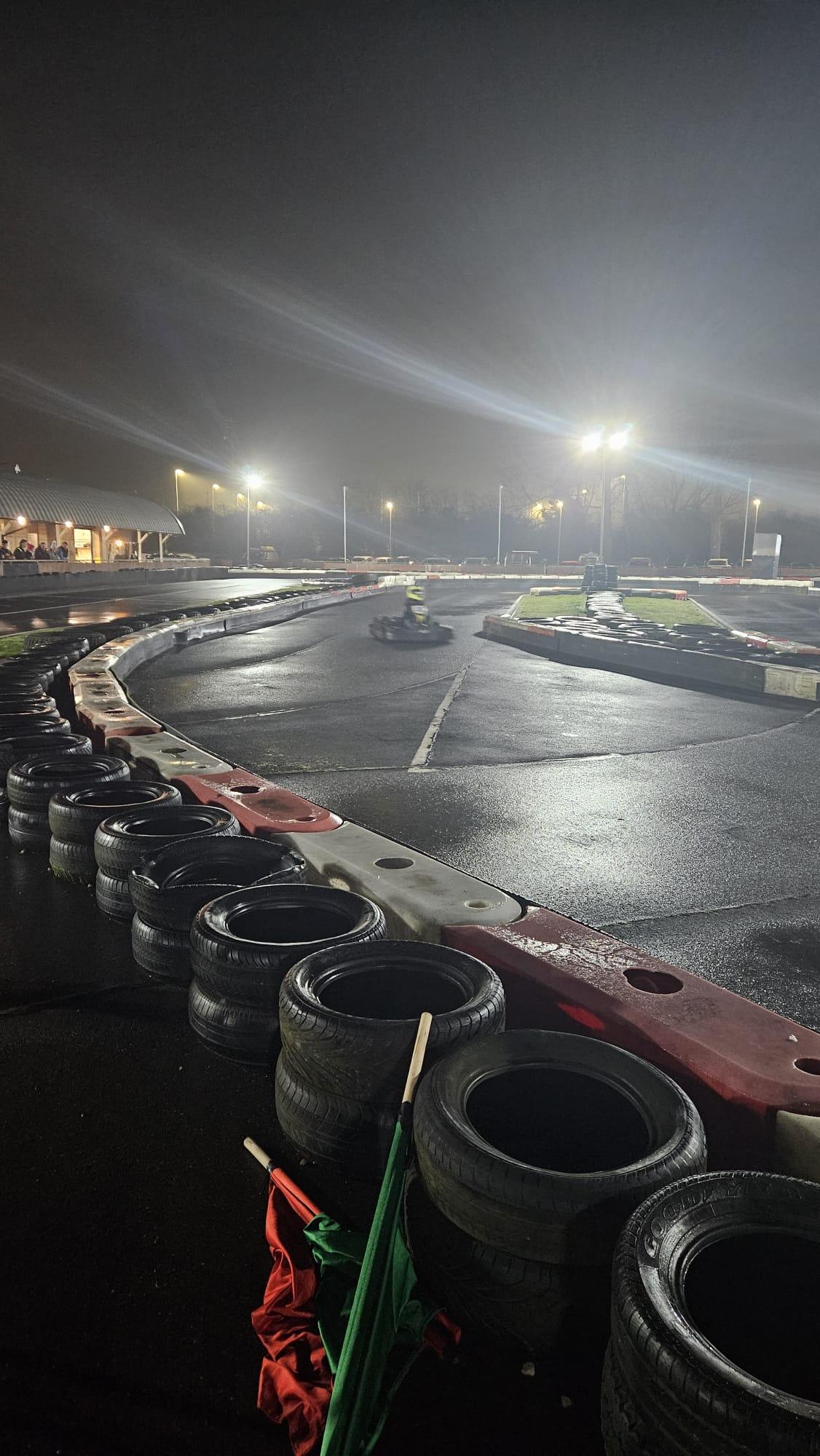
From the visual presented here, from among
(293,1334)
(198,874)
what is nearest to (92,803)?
(198,874)

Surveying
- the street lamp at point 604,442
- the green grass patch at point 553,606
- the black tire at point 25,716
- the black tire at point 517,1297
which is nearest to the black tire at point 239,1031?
the black tire at point 517,1297

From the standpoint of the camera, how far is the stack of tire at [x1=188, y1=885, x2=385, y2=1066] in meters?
3.19

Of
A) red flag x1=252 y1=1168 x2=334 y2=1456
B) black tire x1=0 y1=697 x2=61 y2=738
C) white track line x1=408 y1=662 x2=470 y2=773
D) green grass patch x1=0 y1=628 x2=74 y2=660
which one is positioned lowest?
white track line x1=408 y1=662 x2=470 y2=773

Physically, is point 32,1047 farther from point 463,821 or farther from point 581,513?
point 581,513

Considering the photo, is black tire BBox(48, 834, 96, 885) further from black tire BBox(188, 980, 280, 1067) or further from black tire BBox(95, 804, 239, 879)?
black tire BBox(188, 980, 280, 1067)

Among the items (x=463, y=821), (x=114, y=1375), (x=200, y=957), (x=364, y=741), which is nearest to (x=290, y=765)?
(x=364, y=741)

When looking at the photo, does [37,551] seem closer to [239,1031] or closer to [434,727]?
[434,727]

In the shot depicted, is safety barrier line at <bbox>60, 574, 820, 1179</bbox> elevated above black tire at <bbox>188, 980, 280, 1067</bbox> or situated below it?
above

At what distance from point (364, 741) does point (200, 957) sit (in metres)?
5.61

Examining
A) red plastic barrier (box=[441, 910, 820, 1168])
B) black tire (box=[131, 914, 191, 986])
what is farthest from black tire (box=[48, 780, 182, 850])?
red plastic barrier (box=[441, 910, 820, 1168])

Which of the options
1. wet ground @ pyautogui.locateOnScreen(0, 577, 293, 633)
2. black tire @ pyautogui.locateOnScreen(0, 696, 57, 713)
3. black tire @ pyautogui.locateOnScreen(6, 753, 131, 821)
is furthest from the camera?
wet ground @ pyautogui.locateOnScreen(0, 577, 293, 633)

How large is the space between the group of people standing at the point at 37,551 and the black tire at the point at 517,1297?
4905 centimetres

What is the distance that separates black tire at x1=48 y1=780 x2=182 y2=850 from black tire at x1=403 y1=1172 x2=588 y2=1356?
3355 mm

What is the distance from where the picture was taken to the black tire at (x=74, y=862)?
497 cm
